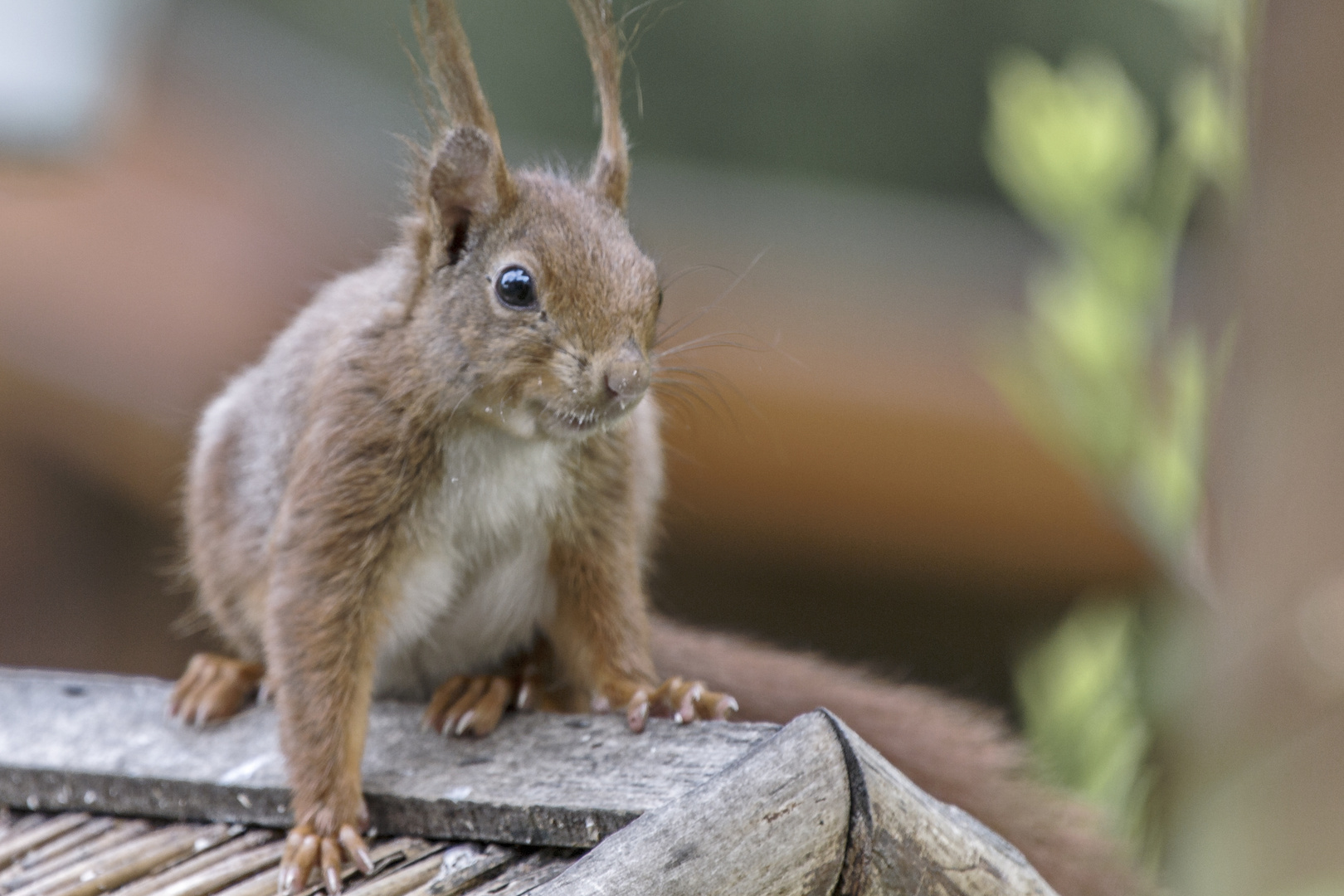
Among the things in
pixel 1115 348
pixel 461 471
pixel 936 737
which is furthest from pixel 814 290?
pixel 461 471

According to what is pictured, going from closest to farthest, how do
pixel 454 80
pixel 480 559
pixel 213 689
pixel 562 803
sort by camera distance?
pixel 562 803, pixel 454 80, pixel 480 559, pixel 213 689

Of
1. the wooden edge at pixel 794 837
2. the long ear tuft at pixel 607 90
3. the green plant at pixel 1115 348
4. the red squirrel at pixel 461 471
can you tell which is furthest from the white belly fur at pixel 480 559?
the green plant at pixel 1115 348

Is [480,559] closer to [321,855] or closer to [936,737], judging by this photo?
[321,855]

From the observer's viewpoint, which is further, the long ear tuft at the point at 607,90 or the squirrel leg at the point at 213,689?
the squirrel leg at the point at 213,689

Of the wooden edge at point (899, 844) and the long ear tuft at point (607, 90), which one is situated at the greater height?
the long ear tuft at point (607, 90)

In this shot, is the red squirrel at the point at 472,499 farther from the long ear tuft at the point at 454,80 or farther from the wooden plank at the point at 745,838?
the wooden plank at the point at 745,838

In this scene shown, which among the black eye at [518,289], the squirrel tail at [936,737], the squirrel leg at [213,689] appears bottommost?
the squirrel leg at [213,689]
